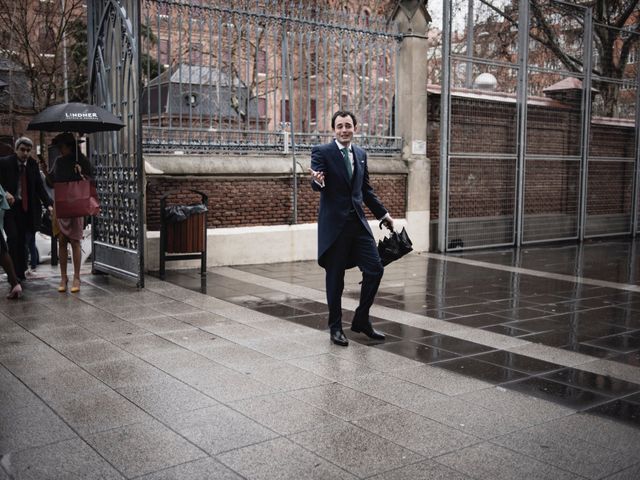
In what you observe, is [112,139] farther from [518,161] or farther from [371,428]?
[518,161]

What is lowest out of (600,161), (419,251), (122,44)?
(419,251)

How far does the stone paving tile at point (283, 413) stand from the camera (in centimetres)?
452

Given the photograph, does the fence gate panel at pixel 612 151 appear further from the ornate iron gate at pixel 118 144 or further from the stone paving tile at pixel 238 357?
the stone paving tile at pixel 238 357

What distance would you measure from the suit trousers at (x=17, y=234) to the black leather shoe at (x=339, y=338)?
5.01 metres

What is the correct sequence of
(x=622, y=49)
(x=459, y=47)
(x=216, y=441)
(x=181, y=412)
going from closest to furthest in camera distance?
(x=216, y=441), (x=181, y=412), (x=622, y=49), (x=459, y=47)

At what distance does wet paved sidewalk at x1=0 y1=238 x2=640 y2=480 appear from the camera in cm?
398

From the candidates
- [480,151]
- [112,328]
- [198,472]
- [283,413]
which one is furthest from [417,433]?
[480,151]

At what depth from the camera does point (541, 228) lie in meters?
16.1

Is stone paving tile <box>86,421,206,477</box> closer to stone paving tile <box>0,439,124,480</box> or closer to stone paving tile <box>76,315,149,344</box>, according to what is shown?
stone paving tile <box>0,439,124,480</box>

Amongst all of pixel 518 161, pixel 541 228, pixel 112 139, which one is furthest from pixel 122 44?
pixel 541 228

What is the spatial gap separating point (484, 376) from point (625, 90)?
14.5 meters

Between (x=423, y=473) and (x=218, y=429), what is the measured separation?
51.1 inches

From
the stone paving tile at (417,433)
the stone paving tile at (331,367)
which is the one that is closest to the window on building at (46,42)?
the stone paving tile at (331,367)

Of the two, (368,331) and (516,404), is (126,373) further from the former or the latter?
(516,404)
